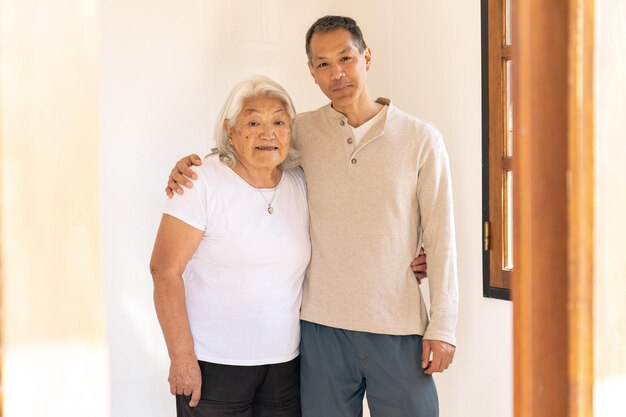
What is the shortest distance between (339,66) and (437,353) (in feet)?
3.10

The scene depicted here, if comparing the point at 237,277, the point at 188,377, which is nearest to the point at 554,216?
the point at 237,277

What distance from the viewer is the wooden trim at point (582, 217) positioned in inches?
40.3

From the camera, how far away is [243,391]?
2.34 metres

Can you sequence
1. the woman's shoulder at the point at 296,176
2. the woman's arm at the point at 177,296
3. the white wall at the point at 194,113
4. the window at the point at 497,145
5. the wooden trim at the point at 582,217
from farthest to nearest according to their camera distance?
the white wall at the point at 194,113 < the window at the point at 497,145 < the woman's shoulder at the point at 296,176 < the woman's arm at the point at 177,296 < the wooden trim at the point at 582,217

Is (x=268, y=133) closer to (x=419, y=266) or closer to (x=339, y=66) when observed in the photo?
(x=339, y=66)

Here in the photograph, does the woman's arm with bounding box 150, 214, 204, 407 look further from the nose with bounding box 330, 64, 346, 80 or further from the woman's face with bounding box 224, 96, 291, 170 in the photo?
the nose with bounding box 330, 64, 346, 80

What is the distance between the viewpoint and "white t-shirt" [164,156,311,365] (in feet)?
7.62

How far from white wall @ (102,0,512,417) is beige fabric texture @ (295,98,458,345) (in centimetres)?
91

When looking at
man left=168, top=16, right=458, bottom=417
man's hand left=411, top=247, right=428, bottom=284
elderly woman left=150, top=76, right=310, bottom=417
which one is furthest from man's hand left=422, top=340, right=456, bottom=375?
elderly woman left=150, top=76, right=310, bottom=417

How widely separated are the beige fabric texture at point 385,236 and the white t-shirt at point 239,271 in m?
0.10

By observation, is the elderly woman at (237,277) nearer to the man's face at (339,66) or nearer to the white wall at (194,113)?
the man's face at (339,66)

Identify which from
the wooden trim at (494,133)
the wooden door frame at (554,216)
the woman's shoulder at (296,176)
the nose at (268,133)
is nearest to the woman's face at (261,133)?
the nose at (268,133)

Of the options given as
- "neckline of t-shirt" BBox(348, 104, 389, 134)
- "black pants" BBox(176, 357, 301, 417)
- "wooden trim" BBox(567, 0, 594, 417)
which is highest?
"neckline of t-shirt" BBox(348, 104, 389, 134)

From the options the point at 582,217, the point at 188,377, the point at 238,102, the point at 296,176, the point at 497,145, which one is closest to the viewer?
the point at 582,217
